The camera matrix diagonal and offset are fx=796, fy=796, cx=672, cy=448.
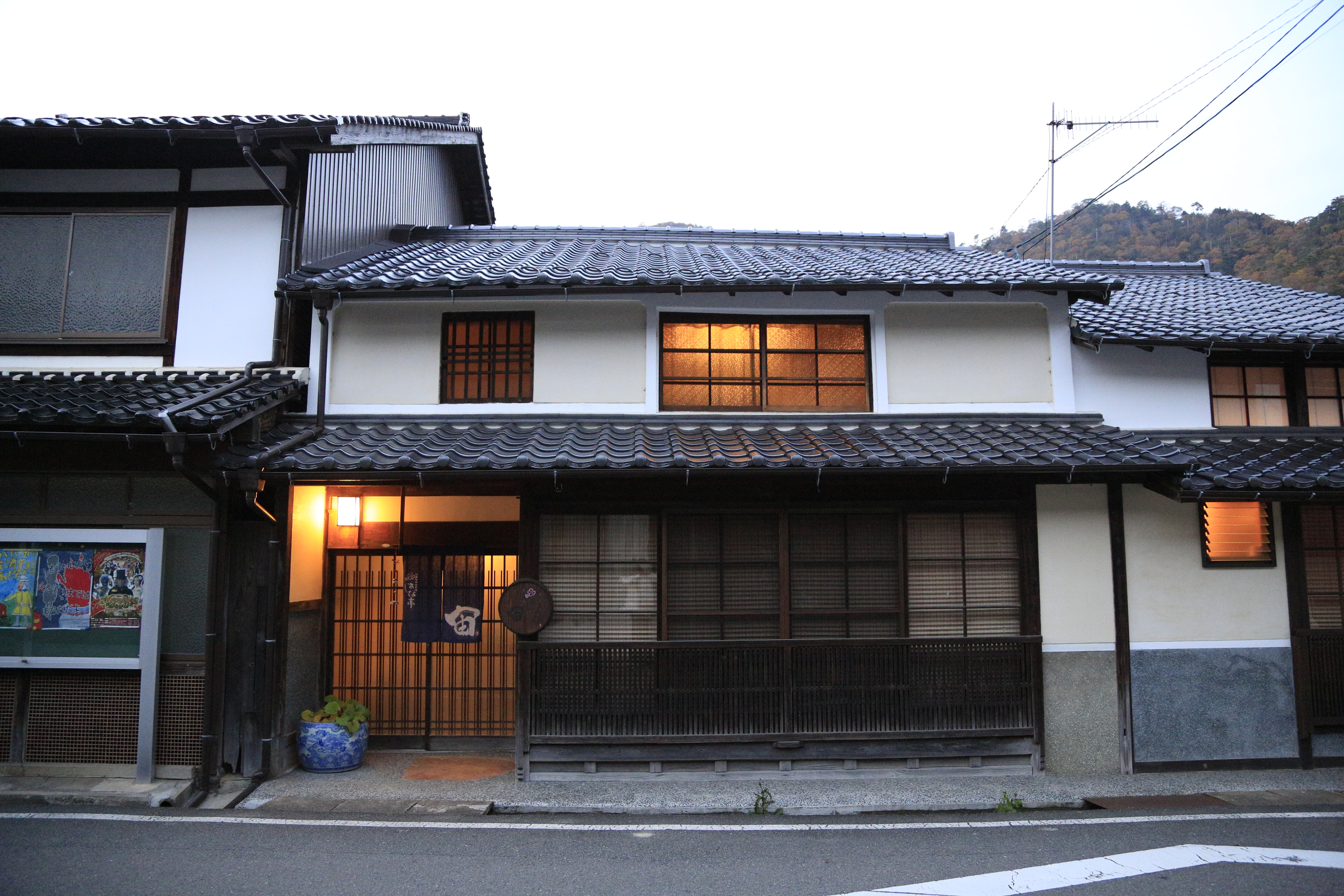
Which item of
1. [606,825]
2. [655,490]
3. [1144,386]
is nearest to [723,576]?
[655,490]

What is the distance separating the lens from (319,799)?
28.0 ft

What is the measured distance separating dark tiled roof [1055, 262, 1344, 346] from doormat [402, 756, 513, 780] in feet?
30.7

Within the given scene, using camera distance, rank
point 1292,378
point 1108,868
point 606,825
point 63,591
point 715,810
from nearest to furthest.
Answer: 1. point 1108,868
2. point 606,825
3. point 715,810
4. point 63,591
5. point 1292,378

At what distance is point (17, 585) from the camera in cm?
905

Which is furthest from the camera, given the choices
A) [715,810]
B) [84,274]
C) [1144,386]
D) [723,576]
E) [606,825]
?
[1144,386]

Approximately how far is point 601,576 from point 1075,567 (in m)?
5.79

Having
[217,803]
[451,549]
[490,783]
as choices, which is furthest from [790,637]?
[217,803]

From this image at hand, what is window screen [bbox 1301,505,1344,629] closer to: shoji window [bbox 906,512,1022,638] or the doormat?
shoji window [bbox 906,512,1022,638]

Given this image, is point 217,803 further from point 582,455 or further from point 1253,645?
point 1253,645

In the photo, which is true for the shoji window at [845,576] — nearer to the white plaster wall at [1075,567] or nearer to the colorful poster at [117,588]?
the white plaster wall at [1075,567]

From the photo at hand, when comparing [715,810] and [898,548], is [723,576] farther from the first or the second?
[715,810]

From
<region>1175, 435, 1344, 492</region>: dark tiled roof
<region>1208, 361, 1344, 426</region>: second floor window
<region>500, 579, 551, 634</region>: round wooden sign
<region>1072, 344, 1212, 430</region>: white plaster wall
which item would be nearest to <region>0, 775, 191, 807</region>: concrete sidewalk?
<region>500, 579, 551, 634</region>: round wooden sign

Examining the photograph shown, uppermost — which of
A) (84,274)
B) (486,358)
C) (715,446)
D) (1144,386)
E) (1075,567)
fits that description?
(84,274)

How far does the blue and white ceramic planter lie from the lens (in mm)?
9531
